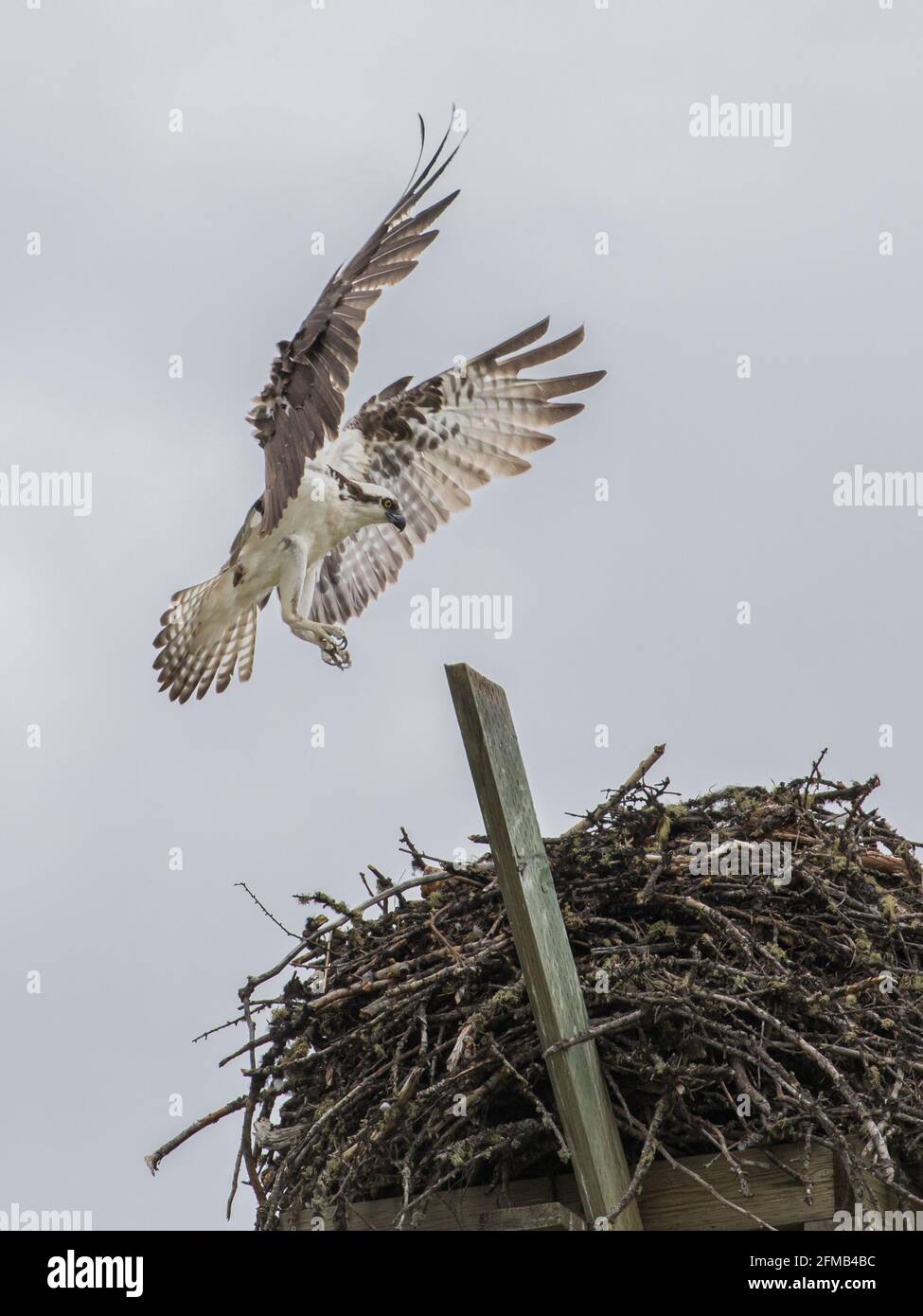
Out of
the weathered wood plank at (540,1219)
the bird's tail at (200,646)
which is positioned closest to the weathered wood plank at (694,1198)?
the weathered wood plank at (540,1219)

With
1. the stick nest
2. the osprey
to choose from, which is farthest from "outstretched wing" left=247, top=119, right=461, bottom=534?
the stick nest

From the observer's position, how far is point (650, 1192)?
4445 millimetres

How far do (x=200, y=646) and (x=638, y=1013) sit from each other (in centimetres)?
448

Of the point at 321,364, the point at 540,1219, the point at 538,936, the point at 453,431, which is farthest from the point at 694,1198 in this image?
the point at 453,431

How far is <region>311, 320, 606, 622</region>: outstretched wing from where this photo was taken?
7.92 metres

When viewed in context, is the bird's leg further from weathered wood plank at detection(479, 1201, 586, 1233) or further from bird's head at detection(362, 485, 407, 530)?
weathered wood plank at detection(479, 1201, 586, 1233)

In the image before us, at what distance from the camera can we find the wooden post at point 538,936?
4215mm

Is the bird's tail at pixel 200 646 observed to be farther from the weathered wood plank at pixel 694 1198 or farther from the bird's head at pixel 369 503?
the weathered wood plank at pixel 694 1198

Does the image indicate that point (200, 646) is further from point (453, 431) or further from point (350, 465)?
point (453, 431)

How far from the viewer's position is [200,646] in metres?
8.38
